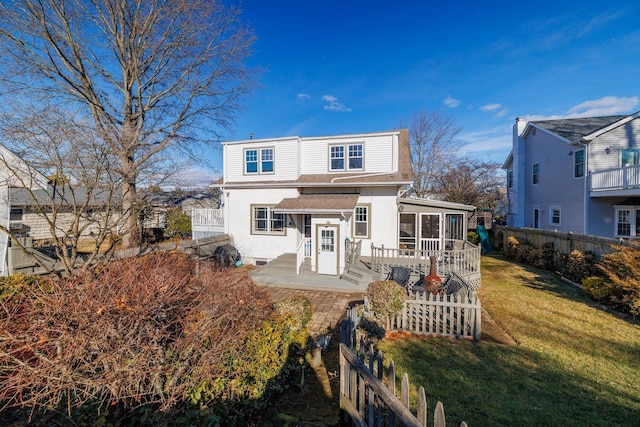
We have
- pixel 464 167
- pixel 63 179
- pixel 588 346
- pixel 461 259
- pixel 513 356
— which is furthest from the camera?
pixel 464 167

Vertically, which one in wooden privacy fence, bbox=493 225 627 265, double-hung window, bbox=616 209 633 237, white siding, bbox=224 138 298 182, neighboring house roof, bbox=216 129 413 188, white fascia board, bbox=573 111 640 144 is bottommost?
wooden privacy fence, bbox=493 225 627 265

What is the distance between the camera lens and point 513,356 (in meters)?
5.46

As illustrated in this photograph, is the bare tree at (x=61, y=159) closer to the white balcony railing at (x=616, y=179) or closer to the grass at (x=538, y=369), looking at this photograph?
the grass at (x=538, y=369)

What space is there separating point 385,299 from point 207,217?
13742mm

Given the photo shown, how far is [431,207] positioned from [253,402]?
39.1ft

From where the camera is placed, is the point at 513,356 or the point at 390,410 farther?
the point at 513,356

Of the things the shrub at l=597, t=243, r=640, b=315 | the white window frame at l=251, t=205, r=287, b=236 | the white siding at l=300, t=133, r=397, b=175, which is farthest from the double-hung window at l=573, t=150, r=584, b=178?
the white window frame at l=251, t=205, r=287, b=236

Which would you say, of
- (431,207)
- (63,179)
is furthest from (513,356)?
(63,179)

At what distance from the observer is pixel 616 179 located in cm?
1432

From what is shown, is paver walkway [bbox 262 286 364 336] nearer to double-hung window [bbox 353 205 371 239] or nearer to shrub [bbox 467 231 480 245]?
double-hung window [bbox 353 205 371 239]

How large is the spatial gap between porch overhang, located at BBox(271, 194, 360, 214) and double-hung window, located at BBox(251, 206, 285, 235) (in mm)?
2087

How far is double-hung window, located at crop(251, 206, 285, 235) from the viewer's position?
14602mm

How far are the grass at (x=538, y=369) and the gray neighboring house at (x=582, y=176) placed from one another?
11.1 metres

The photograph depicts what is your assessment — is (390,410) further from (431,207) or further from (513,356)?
(431,207)
